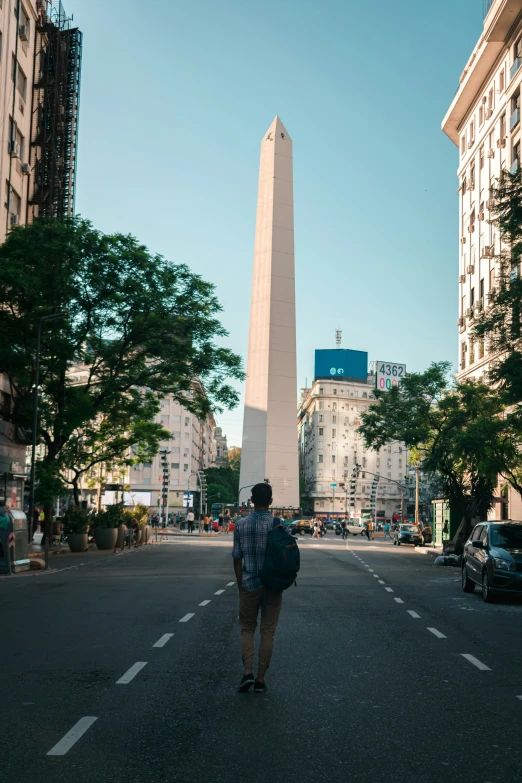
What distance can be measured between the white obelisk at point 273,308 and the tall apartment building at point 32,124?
2848 centimetres

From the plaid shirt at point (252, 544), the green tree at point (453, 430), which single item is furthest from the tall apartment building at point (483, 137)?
the plaid shirt at point (252, 544)

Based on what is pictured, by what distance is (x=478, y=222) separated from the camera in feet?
189

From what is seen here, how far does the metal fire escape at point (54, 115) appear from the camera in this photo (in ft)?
156

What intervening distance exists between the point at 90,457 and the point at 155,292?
1329 cm

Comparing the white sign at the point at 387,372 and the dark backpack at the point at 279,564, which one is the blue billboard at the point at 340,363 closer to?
the white sign at the point at 387,372

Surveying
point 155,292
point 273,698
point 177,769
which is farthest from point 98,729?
point 155,292

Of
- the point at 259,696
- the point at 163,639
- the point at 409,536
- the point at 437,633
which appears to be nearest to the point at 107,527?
the point at 409,536

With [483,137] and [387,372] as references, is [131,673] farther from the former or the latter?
[387,372]

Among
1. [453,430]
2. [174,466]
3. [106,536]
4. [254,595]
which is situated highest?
[174,466]

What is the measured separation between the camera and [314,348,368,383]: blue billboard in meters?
140

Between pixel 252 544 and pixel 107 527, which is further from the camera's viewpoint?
pixel 107 527

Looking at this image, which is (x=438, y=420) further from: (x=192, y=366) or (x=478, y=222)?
(x=478, y=222)

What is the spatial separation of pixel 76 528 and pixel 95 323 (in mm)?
10620

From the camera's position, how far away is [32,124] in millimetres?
47531
